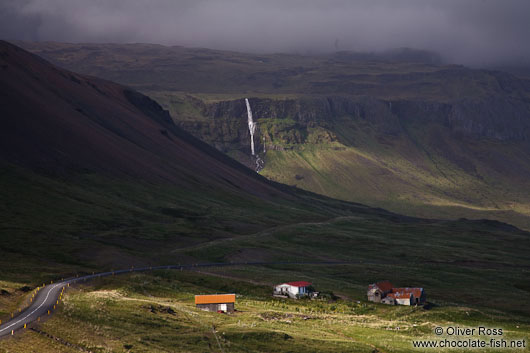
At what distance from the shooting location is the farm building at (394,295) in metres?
96.6

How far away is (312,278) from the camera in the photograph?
11994 centimetres

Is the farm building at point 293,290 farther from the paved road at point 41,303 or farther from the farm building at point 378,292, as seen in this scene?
the paved road at point 41,303

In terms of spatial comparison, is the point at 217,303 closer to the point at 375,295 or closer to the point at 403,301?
the point at 375,295

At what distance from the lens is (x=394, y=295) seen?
98562 mm

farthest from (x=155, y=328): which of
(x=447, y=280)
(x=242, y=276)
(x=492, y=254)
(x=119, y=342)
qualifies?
(x=492, y=254)

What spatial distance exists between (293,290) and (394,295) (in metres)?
14.3

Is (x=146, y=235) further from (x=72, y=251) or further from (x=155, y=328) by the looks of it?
(x=155, y=328)

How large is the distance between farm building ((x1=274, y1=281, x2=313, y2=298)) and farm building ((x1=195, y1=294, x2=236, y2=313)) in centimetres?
1855

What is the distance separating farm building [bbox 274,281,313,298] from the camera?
325 ft

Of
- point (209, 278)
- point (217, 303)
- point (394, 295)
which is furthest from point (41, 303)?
point (394, 295)

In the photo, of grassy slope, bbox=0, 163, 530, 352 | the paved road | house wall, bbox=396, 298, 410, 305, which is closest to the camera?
the paved road

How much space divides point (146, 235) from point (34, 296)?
82.4 meters

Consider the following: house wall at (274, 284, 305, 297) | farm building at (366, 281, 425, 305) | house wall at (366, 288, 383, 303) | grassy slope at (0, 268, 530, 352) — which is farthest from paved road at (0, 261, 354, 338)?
farm building at (366, 281, 425, 305)

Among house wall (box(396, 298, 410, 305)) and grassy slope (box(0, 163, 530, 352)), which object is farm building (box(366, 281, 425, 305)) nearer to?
house wall (box(396, 298, 410, 305))
